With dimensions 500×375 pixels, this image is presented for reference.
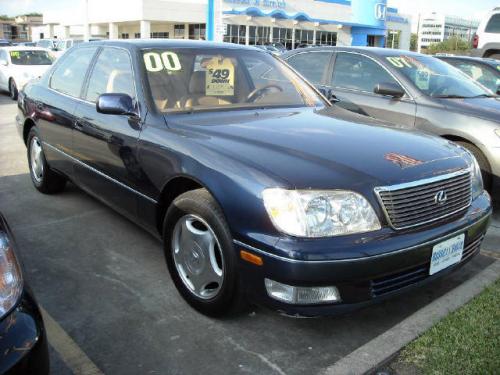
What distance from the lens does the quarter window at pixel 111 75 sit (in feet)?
12.6

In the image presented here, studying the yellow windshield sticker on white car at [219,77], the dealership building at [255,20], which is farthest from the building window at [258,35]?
the yellow windshield sticker on white car at [219,77]

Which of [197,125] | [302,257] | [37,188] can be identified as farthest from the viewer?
[37,188]

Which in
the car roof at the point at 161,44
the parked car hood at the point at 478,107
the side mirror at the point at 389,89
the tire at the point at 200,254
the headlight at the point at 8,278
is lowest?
the tire at the point at 200,254

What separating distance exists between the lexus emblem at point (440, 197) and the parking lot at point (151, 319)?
79 cm

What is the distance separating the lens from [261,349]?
9.17 ft

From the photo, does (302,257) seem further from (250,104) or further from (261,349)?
(250,104)

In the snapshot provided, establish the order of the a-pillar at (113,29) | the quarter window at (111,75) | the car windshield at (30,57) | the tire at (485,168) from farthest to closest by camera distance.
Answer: the a-pillar at (113,29), the car windshield at (30,57), the tire at (485,168), the quarter window at (111,75)

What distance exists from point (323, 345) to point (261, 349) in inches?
13.7

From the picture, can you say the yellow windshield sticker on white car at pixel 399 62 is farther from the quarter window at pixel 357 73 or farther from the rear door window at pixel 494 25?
the rear door window at pixel 494 25

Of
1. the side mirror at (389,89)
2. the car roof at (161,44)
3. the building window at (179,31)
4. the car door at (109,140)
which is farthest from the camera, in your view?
the building window at (179,31)

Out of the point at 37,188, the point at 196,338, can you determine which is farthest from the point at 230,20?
the point at 196,338

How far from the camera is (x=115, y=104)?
348 cm

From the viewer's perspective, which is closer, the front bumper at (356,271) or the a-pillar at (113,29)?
the front bumper at (356,271)

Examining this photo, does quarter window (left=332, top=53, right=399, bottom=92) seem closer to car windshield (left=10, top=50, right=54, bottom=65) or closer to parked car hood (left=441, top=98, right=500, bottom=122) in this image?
parked car hood (left=441, top=98, right=500, bottom=122)
